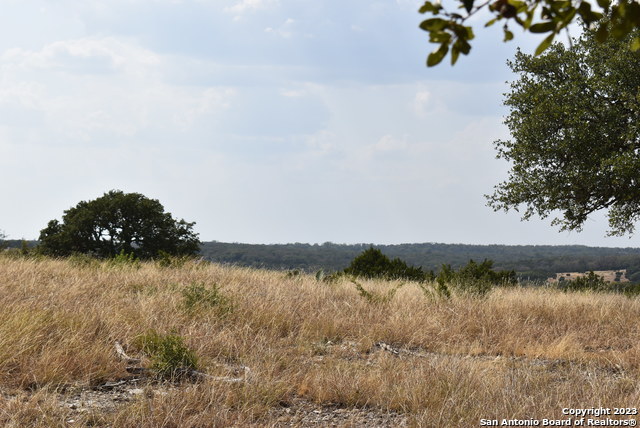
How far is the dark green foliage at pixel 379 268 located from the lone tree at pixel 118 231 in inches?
395

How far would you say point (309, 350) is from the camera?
773 cm

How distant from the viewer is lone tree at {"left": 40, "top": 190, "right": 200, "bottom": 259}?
27.4 m

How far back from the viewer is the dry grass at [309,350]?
208 inches

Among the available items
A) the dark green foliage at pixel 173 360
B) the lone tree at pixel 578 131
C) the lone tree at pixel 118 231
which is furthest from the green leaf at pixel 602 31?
the lone tree at pixel 118 231

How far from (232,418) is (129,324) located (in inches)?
142

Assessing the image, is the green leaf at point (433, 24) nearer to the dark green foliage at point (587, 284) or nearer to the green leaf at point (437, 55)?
the green leaf at point (437, 55)

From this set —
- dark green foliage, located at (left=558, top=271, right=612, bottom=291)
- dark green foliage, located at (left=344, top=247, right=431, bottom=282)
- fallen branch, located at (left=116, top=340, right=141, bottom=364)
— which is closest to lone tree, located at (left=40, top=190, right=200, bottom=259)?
dark green foliage, located at (left=344, top=247, right=431, bottom=282)

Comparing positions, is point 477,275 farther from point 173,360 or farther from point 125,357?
point 173,360

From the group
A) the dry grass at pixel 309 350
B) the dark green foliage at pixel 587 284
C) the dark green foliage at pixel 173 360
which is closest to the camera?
the dry grass at pixel 309 350

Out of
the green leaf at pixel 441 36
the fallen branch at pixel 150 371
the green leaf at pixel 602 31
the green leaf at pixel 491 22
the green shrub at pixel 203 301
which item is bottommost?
the fallen branch at pixel 150 371

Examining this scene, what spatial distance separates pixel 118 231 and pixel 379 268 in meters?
13.7

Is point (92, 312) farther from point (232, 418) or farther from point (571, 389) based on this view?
point (571, 389)

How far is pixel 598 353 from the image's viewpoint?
8820 millimetres

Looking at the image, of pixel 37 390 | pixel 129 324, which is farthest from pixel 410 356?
pixel 37 390
